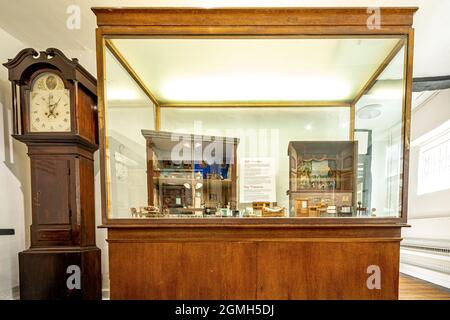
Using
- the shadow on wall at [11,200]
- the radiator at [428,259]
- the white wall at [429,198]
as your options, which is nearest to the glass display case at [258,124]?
the shadow on wall at [11,200]

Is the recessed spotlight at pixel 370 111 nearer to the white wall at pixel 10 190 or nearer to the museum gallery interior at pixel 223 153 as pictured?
the museum gallery interior at pixel 223 153

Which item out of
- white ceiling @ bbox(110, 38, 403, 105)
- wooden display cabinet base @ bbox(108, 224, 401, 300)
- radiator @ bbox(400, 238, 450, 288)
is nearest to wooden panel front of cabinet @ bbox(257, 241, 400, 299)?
wooden display cabinet base @ bbox(108, 224, 401, 300)

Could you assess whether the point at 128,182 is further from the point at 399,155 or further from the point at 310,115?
the point at 399,155

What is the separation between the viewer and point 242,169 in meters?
1.58

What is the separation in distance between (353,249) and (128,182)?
137 cm

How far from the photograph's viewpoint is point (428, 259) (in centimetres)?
237

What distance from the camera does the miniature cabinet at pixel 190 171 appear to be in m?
1.45

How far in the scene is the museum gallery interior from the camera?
1146 millimetres

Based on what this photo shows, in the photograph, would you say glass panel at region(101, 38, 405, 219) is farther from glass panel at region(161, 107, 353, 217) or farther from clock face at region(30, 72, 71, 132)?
clock face at region(30, 72, 71, 132)

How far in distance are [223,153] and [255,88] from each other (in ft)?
1.84

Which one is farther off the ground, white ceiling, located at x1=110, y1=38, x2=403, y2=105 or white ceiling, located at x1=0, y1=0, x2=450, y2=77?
white ceiling, located at x1=0, y1=0, x2=450, y2=77

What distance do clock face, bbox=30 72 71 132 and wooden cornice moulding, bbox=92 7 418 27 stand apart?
68cm

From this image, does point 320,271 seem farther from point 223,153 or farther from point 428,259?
point 428,259
